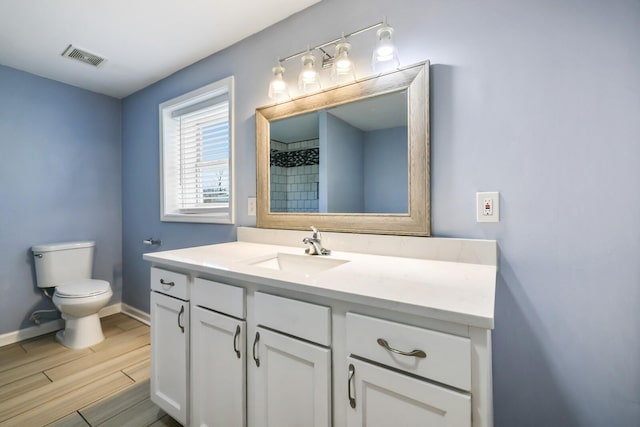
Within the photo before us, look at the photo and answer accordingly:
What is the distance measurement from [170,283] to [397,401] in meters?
1.09

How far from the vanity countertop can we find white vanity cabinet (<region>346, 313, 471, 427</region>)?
6 centimetres

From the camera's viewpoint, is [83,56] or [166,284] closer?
[166,284]

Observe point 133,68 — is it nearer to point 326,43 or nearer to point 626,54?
point 326,43

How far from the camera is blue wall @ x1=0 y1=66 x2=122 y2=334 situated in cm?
226

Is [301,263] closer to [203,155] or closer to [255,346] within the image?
[255,346]

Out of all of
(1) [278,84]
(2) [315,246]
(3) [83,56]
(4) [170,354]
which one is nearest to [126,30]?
(3) [83,56]

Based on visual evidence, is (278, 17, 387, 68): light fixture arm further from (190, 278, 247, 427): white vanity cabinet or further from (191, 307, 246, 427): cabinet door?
(191, 307, 246, 427): cabinet door

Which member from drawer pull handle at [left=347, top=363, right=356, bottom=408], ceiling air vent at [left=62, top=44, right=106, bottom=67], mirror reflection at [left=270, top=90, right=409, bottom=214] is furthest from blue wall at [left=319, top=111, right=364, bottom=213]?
ceiling air vent at [left=62, top=44, right=106, bottom=67]

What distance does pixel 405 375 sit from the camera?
72 centimetres

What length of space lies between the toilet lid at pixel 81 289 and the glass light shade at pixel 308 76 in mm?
2167

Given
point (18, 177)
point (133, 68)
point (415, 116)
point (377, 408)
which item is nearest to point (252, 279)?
point (377, 408)

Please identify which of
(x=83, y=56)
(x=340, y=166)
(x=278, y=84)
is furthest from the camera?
(x=83, y=56)

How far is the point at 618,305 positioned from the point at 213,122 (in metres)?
2.51

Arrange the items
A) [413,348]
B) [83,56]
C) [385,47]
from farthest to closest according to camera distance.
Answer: [83,56]
[385,47]
[413,348]
